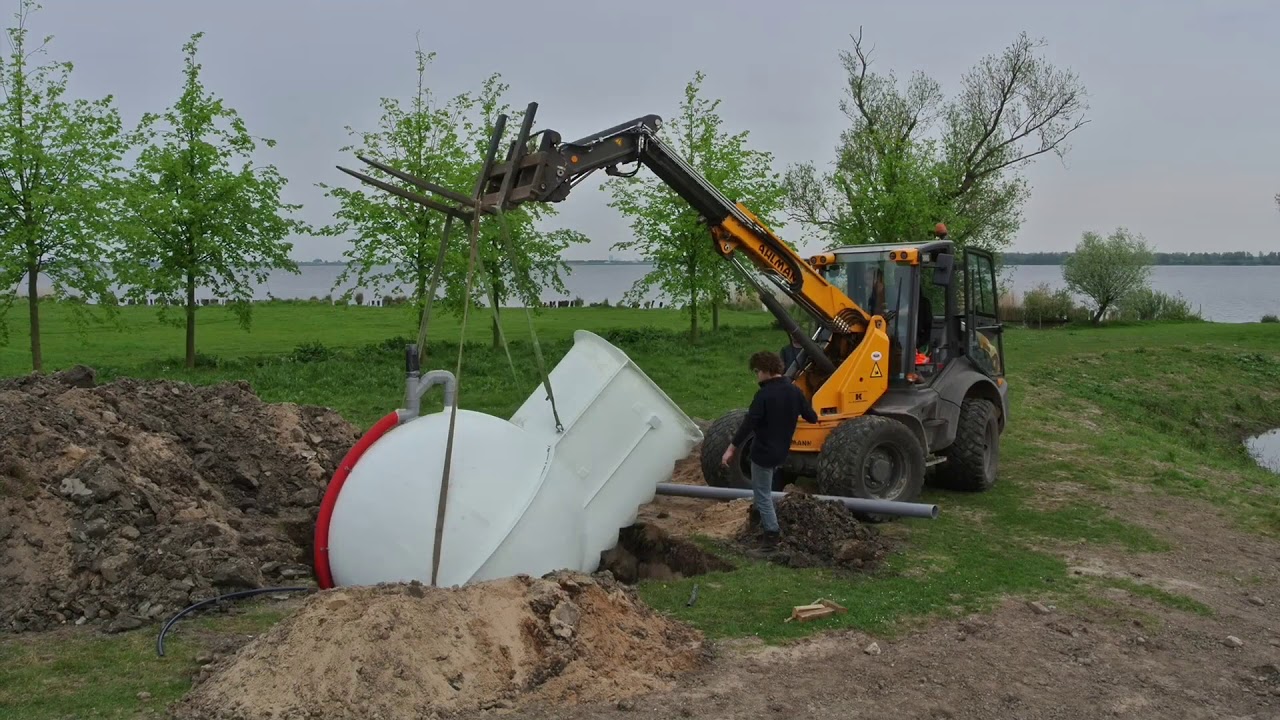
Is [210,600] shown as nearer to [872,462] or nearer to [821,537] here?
[821,537]

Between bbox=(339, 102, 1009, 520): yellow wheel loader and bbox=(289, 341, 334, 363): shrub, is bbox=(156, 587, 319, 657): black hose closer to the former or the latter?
bbox=(339, 102, 1009, 520): yellow wheel loader

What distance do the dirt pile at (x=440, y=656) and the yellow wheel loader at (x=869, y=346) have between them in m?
4.14

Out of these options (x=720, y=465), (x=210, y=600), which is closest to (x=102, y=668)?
(x=210, y=600)

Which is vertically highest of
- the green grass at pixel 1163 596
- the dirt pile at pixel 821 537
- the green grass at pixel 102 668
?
the dirt pile at pixel 821 537

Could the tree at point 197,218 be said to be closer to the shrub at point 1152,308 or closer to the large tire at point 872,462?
the large tire at point 872,462

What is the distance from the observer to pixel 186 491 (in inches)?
384


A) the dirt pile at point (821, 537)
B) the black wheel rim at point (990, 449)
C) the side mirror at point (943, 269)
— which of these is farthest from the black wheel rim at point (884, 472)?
the side mirror at point (943, 269)

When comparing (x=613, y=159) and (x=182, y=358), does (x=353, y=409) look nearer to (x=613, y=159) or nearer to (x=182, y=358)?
(x=182, y=358)

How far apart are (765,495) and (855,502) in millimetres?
1112

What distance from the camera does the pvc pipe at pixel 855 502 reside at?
384 inches

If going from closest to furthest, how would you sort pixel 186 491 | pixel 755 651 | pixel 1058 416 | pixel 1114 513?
pixel 755 651 < pixel 186 491 < pixel 1114 513 < pixel 1058 416

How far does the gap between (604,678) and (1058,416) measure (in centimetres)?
1542

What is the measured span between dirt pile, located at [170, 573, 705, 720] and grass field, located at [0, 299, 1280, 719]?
2.41 feet

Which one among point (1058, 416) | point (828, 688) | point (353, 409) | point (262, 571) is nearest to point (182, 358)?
point (353, 409)
